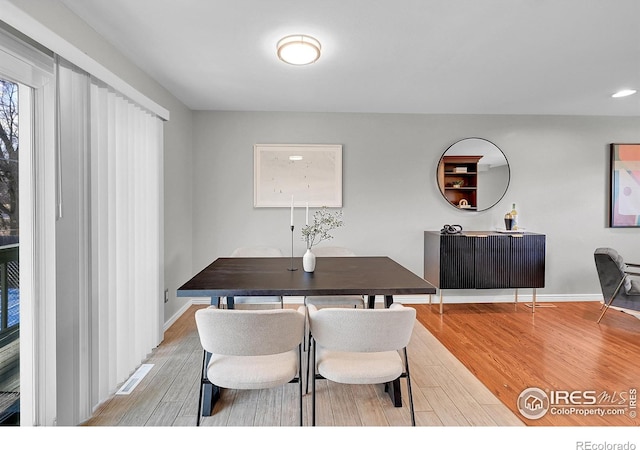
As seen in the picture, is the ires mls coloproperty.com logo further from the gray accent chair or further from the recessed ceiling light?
the recessed ceiling light

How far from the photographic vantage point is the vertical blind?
180 cm

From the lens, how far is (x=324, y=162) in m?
4.00

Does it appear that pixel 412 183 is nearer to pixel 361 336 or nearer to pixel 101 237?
pixel 361 336

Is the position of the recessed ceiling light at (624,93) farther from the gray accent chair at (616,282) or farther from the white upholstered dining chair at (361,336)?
the white upholstered dining chair at (361,336)

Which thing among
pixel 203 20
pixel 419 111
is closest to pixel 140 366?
pixel 203 20

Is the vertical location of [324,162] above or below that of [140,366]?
above

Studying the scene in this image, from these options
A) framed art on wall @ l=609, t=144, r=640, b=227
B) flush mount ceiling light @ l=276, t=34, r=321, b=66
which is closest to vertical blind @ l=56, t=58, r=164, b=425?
flush mount ceiling light @ l=276, t=34, r=321, b=66

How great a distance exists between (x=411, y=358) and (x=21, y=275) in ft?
8.14

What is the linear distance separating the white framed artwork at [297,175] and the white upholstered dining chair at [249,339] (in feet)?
8.37

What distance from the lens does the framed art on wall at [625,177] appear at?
411 cm

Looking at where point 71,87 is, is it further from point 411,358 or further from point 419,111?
point 419,111

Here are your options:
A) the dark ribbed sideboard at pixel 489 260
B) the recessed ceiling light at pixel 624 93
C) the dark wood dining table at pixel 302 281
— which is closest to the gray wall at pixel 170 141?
the dark wood dining table at pixel 302 281

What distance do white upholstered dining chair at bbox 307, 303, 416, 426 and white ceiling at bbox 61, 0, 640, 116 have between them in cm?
161

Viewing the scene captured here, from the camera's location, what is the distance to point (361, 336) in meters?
1.50
